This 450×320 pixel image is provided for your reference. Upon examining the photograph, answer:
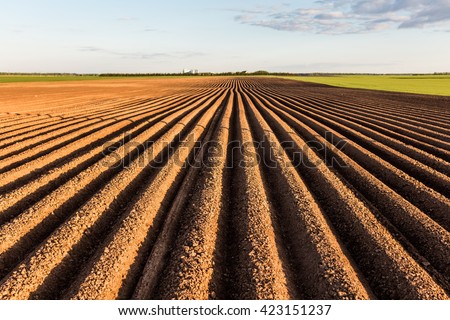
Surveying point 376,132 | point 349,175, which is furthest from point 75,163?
point 376,132

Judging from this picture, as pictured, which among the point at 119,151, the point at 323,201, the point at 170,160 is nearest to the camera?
the point at 323,201

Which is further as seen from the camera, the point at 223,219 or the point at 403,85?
the point at 403,85

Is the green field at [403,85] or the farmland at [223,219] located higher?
the farmland at [223,219]

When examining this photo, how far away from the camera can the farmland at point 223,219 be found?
3463 mm

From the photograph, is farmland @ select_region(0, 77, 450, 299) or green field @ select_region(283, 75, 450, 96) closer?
farmland @ select_region(0, 77, 450, 299)

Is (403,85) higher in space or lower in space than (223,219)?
lower

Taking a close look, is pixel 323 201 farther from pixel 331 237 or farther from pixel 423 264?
pixel 423 264

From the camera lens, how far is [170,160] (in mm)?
7422

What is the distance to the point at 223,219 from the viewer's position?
193 inches

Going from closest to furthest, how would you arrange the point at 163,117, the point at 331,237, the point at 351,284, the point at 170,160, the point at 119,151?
the point at 351,284, the point at 331,237, the point at 170,160, the point at 119,151, the point at 163,117

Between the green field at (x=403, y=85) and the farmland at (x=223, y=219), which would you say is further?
the green field at (x=403, y=85)

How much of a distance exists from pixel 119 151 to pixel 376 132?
8277 mm

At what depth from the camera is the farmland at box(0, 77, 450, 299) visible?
3463 millimetres
